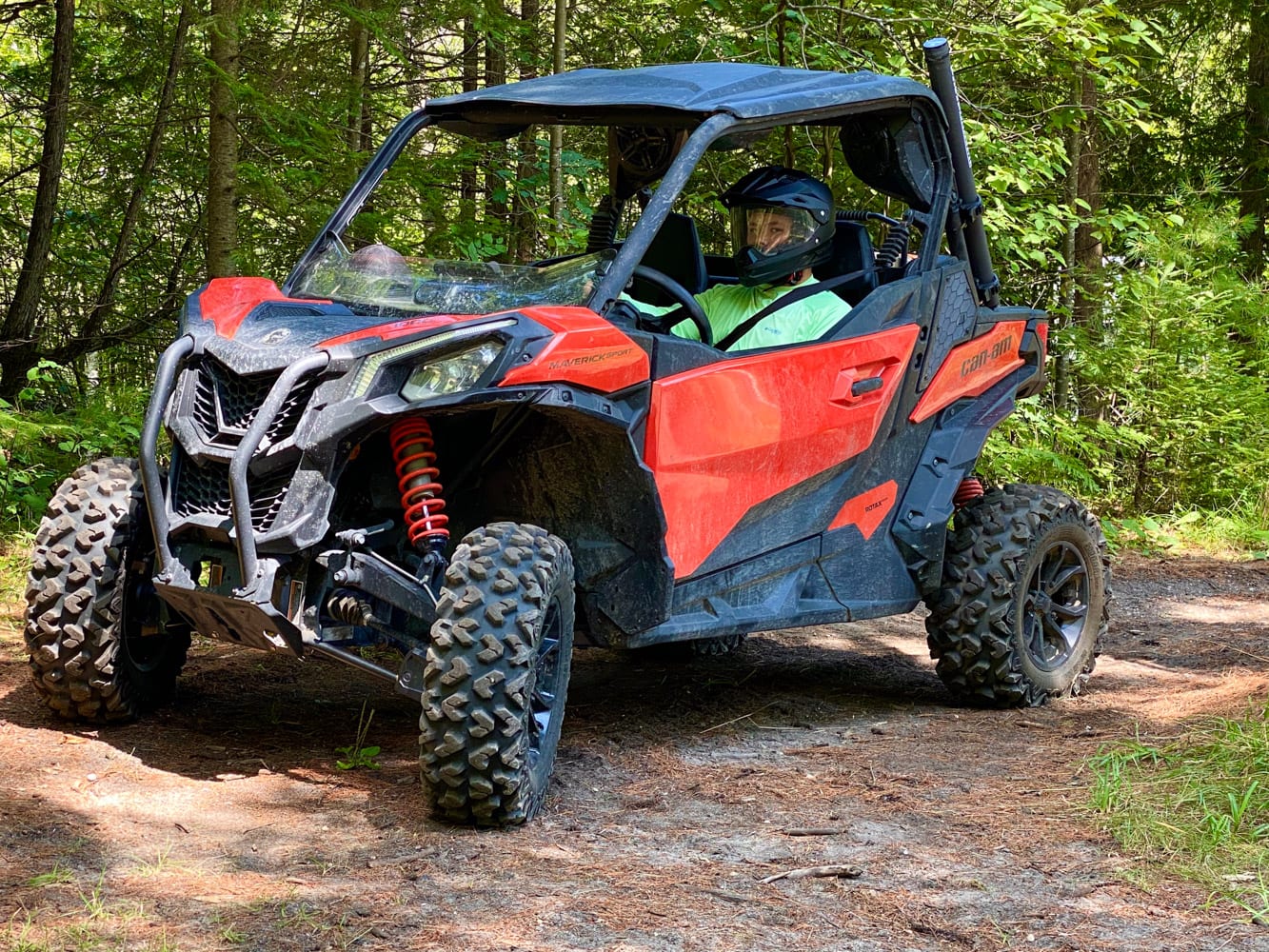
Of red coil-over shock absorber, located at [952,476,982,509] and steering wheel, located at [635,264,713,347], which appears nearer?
steering wheel, located at [635,264,713,347]

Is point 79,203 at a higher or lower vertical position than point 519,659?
higher

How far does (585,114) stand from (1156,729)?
3.02m

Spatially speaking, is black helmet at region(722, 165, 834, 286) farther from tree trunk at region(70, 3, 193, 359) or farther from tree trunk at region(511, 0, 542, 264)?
tree trunk at region(70, 3, 193, 359)

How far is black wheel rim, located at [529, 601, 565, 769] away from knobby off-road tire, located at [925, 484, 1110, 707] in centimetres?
200

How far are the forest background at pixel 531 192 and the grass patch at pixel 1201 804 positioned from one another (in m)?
4.78

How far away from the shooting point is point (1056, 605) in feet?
20.5

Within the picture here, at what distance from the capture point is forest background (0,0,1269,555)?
336 inches

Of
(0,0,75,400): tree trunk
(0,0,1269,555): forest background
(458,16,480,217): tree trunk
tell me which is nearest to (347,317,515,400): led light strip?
(0,0,1269,555): forest background

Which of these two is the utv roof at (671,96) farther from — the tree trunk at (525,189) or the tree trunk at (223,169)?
the tree trunk at (525,189)

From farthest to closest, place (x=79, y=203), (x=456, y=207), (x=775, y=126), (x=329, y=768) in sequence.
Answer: (x=79, y=203) < (x=456, y=207) < (x=775, y=126) < (x=329, y=768)

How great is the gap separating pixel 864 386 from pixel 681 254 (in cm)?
108

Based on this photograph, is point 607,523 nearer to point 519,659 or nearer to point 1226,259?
point 519,659

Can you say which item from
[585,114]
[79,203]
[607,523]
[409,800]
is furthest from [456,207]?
[409,800]

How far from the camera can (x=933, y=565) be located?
5.79 meters
